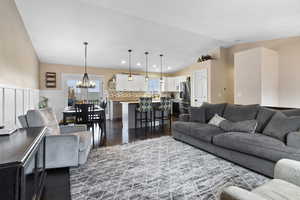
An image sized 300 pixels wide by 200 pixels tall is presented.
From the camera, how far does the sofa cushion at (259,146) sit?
2.03 meters

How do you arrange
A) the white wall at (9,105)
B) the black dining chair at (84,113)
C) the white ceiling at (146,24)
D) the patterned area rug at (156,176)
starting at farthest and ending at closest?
the black dining chair at (84,113) → the white ceiling at (146,24) → the white wall at (9,105) → the patterned area rug at (156,176)

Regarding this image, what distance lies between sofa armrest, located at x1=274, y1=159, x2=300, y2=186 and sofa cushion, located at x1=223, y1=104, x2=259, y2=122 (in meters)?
1.77

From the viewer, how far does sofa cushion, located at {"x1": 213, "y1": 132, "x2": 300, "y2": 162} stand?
2.03 metres

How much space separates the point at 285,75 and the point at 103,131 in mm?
5763

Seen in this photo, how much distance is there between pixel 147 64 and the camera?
7.44m

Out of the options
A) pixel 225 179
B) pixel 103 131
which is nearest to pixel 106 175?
pixel 225 179

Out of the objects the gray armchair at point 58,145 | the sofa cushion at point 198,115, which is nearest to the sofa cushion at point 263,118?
the sofa cushion at point 198,115

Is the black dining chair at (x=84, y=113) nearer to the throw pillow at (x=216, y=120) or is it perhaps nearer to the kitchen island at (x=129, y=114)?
the kitchen island at (x=129, y=114)

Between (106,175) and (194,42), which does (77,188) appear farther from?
(194,42)

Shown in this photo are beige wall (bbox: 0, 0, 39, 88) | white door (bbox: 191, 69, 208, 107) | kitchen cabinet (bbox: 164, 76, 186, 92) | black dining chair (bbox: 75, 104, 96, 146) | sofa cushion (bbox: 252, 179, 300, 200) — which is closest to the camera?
sofa cushion (bbox: 252, 179, 300, 200)

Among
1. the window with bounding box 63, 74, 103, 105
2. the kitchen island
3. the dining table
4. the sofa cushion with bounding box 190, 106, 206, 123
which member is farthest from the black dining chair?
the window with bounding box 63, 74, 103, 105

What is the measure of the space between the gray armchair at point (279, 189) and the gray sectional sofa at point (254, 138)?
0.83m

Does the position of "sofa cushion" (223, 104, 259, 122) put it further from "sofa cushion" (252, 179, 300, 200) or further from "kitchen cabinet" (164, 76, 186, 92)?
"kitchen cabinet" (164, 76, 186, 92)

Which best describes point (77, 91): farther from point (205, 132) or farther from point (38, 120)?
point (205, 132)
